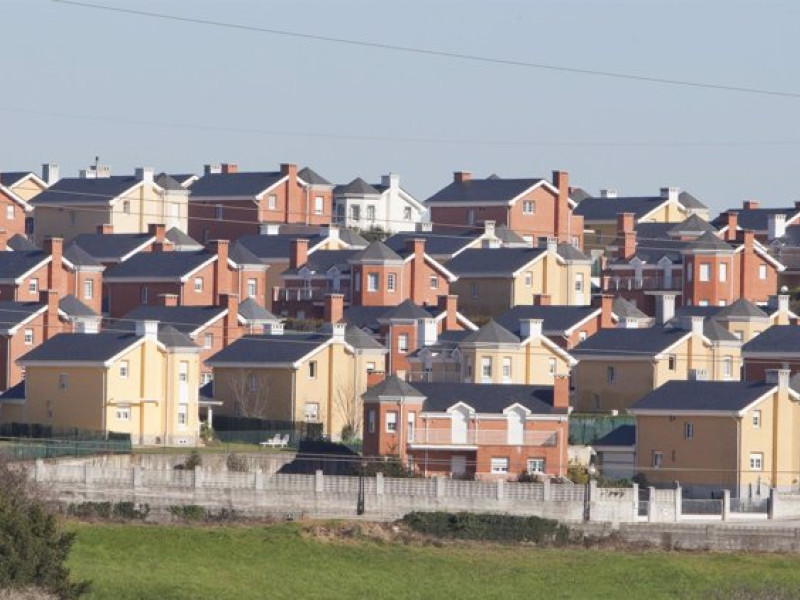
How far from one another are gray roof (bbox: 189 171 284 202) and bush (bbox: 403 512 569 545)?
62.6m

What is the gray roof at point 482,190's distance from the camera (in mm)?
143125

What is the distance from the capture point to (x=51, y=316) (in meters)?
110

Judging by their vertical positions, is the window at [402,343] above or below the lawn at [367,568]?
above

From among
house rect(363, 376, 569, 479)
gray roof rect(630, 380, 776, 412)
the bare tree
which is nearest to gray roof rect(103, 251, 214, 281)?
the bare tree

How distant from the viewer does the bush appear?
83375 mm

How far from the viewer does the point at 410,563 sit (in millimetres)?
80000

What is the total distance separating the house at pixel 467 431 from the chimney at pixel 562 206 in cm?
4479

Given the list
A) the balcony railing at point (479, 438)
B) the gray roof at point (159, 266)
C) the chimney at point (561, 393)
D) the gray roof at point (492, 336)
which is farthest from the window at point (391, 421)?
the gray roof at point (159, 266)

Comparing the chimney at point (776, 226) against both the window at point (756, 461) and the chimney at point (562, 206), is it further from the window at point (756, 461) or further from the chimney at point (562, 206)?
the window at point (756, 461)

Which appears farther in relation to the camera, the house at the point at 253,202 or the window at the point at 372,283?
the house at the point at 253,202

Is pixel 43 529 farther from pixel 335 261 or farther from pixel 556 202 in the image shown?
pixel 556 202

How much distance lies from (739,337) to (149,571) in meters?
46.6

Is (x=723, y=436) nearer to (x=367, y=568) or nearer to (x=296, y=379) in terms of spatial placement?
(x=296, y=379)

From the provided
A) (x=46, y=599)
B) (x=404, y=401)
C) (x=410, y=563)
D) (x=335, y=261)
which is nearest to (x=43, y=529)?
(x=46, y=599)
